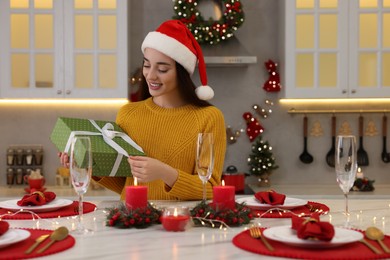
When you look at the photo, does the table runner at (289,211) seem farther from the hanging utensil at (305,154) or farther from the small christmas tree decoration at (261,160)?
the hanging utensil at (305,154)

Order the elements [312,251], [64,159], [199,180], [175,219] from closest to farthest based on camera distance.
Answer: [312,251]
[175,219]
[64,159]
[199,180]

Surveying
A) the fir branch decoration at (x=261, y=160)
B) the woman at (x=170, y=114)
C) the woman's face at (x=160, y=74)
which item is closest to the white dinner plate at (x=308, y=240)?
the woman at (x=170, y=114)

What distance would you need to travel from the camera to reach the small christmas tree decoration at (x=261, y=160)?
4242 millimetres

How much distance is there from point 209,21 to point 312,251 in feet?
9.85

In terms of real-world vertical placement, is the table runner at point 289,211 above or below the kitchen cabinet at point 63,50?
below

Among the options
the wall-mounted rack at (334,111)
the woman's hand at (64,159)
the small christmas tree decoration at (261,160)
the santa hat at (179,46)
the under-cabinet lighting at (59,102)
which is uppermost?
the santa hat at (179,46)

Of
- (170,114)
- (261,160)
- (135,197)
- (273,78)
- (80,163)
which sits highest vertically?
(273,78)

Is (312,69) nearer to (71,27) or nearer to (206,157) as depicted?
(71,27)

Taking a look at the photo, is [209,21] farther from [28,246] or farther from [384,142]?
[28,246]

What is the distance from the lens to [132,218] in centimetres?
159

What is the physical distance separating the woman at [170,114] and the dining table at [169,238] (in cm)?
56

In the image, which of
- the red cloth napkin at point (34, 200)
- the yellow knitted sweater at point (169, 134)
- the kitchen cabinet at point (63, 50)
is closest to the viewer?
the red cloth napkin at point (34, 200)

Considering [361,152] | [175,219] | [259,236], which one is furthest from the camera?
[361,152]

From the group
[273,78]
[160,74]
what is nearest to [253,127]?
[273,78]
